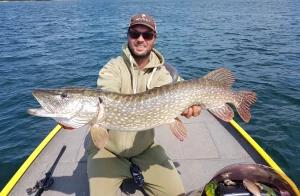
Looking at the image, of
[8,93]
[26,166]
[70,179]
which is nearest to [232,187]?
[70,179]

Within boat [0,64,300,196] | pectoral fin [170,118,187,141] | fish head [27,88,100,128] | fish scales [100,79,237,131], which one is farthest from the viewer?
boat [0,64,300,196]

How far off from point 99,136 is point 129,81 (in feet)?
2.86

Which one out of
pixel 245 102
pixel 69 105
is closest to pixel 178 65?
pixel 245 102

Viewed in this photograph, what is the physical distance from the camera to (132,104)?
2.76 m

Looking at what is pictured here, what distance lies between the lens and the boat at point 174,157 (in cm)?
327

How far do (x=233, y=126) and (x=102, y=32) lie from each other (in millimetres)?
17683

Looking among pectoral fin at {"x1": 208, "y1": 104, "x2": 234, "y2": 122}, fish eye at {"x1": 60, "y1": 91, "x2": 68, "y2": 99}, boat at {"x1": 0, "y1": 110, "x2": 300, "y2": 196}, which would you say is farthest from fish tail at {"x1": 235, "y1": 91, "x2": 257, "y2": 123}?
fish eye at {"x1": 60, "y1": 91, "x2": 68, "y2": 99}

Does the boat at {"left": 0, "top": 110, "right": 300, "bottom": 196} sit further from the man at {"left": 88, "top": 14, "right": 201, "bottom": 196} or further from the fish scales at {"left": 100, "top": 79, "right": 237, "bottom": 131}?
the fish scales at {"left": 100, "top": 79, "right": 237, "bottom": 131}

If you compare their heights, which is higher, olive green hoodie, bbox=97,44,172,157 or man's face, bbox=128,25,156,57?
man's face, bbox=128,25,156,57

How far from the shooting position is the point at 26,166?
3.53m

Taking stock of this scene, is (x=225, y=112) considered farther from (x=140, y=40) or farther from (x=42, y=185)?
(x=42, y=185)

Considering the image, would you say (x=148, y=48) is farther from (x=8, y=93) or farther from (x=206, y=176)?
(x=8, y=93)

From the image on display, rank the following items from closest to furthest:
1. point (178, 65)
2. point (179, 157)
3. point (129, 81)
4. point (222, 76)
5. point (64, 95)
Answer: point (64, 95), point (222, 76), point (129, 81), point (179, 157), point (178, 65)

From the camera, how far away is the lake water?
19.4 ft
